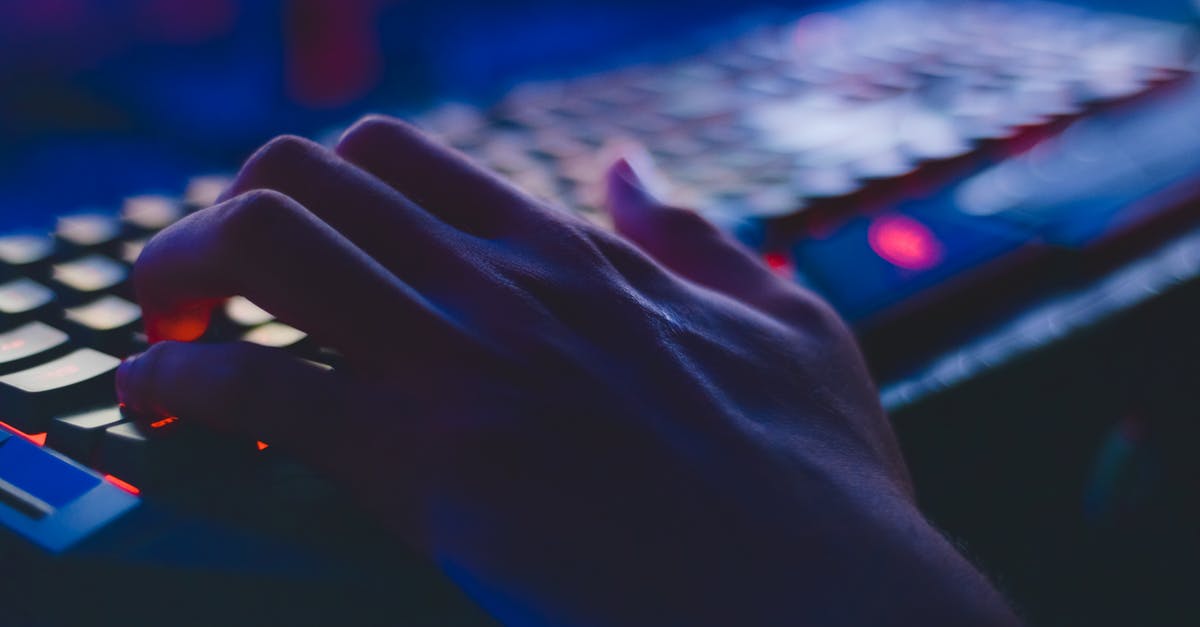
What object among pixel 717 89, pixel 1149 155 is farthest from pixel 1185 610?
pixel 717 89

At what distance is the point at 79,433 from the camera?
1.21 ft

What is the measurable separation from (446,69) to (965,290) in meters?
0.47

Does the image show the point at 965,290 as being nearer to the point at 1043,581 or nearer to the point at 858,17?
the point at 1043,581

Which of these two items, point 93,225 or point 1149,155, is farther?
point 1149,155

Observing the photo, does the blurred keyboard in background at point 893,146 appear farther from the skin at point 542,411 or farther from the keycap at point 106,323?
the keycap at point 106,323

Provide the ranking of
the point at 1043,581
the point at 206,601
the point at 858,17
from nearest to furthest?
the point at 206,601 < the point at 1043,581 < the point at 858,17

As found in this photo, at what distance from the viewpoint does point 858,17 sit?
1.02 m

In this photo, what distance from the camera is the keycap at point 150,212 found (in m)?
0.53

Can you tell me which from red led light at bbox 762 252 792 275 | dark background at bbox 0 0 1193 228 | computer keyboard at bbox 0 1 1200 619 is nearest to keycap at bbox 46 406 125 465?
computer keyboard at bbox 0 1 1200 619

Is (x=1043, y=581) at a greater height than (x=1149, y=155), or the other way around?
(x=1149, y=155)

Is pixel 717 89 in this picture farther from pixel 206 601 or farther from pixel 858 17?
pixel 206 601

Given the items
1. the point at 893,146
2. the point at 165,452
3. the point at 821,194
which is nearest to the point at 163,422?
the point at 165,452

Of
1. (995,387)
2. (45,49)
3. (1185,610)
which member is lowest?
(1185,610)

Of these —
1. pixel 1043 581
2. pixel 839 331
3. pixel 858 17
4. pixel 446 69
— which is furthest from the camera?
pixel 858 17
